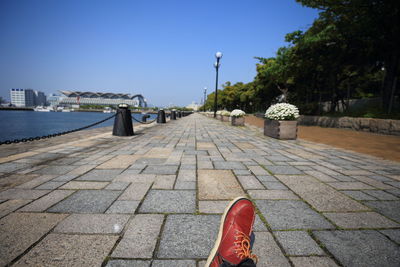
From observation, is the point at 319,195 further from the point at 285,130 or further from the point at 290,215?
the point at 285,130

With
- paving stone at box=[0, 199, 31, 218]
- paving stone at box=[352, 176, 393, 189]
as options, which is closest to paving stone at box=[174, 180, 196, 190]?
paving stone at box=[0, 199, 31, 218]

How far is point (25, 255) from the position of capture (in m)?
1.18

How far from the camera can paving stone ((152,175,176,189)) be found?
7.61 ft

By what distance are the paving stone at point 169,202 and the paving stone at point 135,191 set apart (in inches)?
3.4

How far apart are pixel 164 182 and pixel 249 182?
3.84 ft

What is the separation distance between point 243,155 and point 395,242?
2788 mm

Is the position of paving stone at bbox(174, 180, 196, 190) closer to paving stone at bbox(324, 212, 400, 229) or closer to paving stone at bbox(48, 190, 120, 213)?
paving stone at bbox(48, 190, 120, 213)

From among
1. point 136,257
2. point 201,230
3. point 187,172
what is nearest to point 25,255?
point 136,257

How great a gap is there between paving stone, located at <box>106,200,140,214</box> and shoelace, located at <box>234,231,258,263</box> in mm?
1029

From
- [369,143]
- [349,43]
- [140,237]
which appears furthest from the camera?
[349,43]

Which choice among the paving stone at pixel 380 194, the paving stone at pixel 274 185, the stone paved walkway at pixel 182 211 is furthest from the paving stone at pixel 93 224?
the paving stone at pixel 380 194

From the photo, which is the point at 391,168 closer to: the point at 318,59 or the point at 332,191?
the point at 332,191

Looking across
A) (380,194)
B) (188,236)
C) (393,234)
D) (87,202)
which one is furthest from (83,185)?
(380,194)

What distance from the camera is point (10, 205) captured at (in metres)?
1.78
